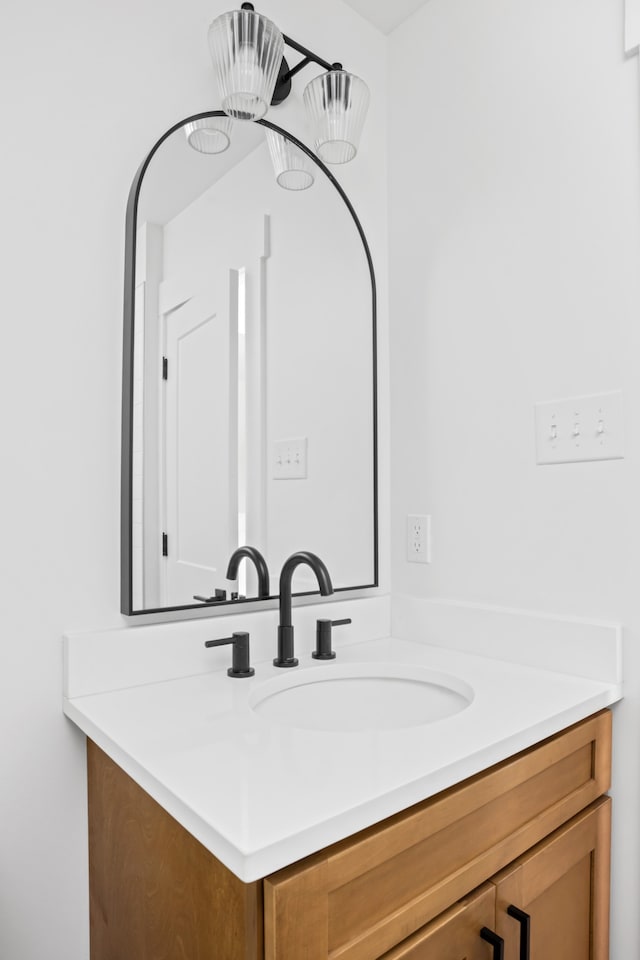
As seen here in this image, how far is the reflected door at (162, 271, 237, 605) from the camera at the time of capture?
1159mm

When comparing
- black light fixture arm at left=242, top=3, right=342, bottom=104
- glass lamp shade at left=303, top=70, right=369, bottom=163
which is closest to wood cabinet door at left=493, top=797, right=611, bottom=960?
glass lamp shade at left=303, top=70, right=369, bottom=163

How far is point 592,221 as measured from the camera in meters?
1.17

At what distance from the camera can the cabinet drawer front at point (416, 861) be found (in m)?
0.64

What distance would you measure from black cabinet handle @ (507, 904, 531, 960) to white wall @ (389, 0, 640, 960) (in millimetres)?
346

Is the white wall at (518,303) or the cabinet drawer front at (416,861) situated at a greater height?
the white wall at (518,303)

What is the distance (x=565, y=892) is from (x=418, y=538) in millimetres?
729

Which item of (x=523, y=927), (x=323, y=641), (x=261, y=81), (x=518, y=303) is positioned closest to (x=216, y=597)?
(x=323, y=641)

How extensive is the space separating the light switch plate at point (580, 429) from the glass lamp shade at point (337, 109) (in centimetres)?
67

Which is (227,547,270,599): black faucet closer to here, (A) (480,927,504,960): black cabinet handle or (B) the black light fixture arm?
(A) (480,927,504,960): black cabinet handle

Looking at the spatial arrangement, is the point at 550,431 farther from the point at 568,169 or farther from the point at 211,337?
the point at 211,337

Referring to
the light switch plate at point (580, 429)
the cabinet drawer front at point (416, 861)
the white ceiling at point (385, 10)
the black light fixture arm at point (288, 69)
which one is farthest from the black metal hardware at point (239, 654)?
the white ceiling at point (385, 10)

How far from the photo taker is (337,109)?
1.28 meters

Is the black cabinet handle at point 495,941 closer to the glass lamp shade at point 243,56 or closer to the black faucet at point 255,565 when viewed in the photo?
the black faucet at point 255,565

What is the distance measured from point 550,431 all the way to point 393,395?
45cm
